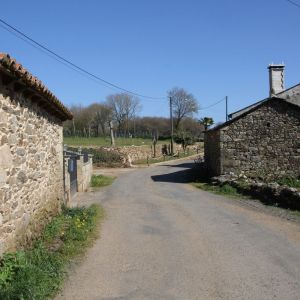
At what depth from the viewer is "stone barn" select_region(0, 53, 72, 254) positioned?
6.46 m

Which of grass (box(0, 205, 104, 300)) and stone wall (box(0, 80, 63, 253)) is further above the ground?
stone wall (box(0, 80, 63, 253))

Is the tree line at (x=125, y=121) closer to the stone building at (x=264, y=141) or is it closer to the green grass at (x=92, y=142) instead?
the green grass at (x=92, y=142)

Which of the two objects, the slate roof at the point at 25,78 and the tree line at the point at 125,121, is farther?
the tree line at the point at 125,121

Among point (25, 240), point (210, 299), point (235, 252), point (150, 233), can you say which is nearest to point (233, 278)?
point (210, 299)

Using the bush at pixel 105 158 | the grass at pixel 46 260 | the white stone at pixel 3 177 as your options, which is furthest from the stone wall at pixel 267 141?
the white stone at pixel 3 177

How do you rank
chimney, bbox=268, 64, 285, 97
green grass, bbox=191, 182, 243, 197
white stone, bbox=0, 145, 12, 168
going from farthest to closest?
chimney, bbox=268, 64, 285, 97
green grass, bbox=191, 182, 243, 197
white stone, bbox=0, 145, 12, 168

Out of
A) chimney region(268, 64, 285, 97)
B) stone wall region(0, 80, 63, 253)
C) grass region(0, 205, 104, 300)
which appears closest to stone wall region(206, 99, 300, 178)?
chimney region(268, 64, 285, 97)

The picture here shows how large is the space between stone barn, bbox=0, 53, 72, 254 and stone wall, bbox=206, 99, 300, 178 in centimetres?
1537

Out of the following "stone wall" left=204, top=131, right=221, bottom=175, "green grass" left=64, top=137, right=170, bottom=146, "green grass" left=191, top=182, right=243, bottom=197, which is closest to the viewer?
"green grass" left=191, top=182, right=243, bottom=197

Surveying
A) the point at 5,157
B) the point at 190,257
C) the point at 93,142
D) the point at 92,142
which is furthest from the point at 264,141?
the point at 93,142

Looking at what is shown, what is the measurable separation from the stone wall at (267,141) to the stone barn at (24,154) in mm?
15374

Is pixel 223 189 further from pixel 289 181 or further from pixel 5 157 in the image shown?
pixel 5 157

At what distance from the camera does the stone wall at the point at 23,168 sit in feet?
21.4

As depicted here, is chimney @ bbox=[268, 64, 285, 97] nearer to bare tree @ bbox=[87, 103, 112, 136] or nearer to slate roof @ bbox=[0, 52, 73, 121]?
slate roof @ bbox=[0, 52, 73, 121]
